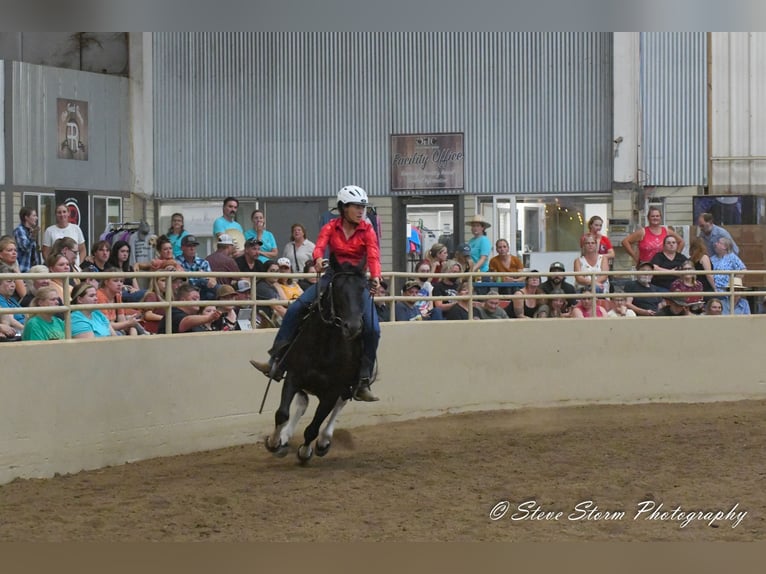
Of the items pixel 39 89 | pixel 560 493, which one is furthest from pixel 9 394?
pixel 39 89

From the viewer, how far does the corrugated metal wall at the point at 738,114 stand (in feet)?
81.9

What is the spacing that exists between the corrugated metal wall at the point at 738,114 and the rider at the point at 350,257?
16.7 meters

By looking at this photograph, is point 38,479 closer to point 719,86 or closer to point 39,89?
point 39,89

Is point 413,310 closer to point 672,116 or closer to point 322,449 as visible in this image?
point 322,449

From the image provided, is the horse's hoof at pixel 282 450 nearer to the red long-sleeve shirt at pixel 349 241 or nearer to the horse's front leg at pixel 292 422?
the horse's front leg at pixel 292 422

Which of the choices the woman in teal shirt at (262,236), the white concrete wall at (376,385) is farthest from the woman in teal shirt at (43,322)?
the woman in teal shirt at (262,236)

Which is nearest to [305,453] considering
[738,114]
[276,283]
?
[276,283]

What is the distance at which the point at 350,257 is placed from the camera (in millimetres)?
10102

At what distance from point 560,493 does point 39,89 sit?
17.7 metres

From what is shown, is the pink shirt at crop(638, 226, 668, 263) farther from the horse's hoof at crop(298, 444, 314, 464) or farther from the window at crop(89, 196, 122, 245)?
the window at crop(89, 196, 122, 245)

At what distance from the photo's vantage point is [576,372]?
1541 cm

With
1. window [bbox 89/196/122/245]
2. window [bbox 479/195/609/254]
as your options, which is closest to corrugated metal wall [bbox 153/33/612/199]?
window [bbox 479/195/609/254]

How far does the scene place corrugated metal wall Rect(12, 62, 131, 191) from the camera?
78.8 ft

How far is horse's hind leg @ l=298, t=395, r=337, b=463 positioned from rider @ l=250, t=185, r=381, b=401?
0.79 feet
